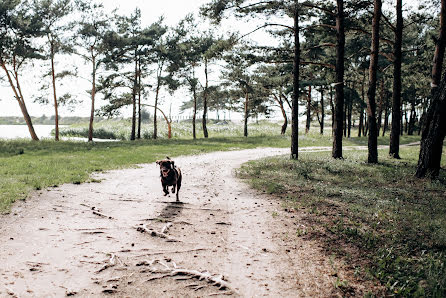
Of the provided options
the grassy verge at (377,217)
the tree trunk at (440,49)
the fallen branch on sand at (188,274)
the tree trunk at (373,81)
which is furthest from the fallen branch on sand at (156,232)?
the tree trunk at (440,49)

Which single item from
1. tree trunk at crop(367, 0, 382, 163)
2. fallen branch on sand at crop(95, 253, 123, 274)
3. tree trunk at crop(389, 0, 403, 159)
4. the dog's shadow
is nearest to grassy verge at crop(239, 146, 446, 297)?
tree trunk at crop(367, 0, 382, 163)

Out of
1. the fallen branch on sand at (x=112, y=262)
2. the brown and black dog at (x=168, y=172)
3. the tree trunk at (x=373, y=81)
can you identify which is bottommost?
the fallen branch on sand at (x=112, y=262)

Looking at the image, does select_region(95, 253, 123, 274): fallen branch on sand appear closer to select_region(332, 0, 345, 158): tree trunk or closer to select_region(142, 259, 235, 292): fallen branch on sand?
select_region(142, 259, 235, 292): fallen branch on sand

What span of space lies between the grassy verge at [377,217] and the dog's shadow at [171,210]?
2.97m

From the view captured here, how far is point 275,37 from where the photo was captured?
18734 mm

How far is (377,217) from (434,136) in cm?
628

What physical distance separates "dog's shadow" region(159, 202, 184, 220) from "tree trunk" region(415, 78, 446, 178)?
9.37m

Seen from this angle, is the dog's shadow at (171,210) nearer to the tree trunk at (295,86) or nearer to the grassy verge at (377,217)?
the grassy verge at (377,217)

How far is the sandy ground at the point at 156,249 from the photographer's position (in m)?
4.42

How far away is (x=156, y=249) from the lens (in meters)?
5.67

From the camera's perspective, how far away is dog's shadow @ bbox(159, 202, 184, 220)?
7652 mm

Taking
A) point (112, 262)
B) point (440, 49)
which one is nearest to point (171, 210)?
point (112, 262)

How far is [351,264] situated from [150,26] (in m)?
37.4

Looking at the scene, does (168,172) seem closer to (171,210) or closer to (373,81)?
(171,210)
